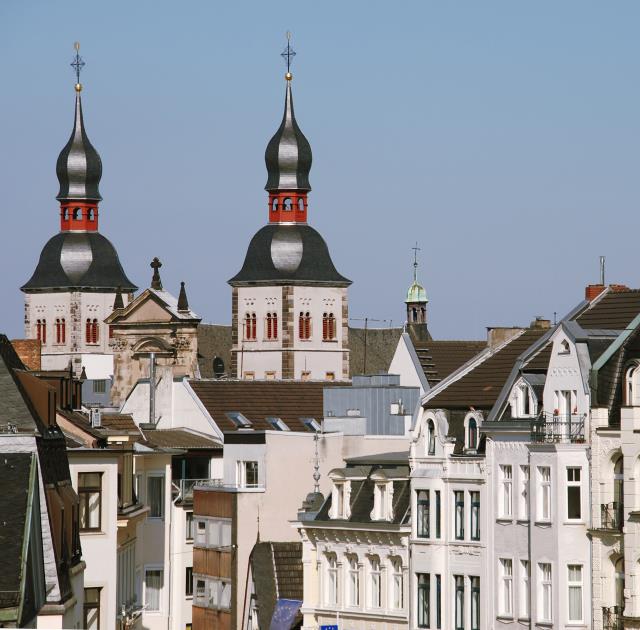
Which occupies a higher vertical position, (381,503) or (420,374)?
(420,374)

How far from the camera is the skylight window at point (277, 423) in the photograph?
90.8m

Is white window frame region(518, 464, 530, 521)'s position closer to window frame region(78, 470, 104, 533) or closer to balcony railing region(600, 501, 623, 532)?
balcony railing region(600, 501, 623, 532)

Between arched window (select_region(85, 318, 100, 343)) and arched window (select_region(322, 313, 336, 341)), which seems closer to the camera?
arched window (select_region(322, 313, 336, 341))

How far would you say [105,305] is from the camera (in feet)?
610

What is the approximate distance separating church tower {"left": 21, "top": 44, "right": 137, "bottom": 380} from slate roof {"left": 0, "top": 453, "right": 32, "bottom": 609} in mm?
142892

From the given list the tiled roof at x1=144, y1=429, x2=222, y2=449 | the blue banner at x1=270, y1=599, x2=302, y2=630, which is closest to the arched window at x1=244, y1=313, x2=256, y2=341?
the tiled roof at x1=144, y1=429, x2=222, y2=449

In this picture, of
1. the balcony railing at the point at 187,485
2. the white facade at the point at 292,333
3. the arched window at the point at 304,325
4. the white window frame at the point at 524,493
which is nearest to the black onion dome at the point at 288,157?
the white facade at the point at 292,333

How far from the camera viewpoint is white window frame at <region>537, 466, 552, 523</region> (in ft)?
196

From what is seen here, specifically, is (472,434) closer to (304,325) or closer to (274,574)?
(274,574)

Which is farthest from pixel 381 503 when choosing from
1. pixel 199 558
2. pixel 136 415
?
pixel 136 415

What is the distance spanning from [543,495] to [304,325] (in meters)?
116

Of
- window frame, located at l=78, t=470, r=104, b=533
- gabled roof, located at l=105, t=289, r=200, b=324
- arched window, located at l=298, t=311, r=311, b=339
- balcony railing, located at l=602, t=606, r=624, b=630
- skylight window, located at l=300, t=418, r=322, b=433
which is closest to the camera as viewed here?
window frame, located at l=78, t=470, r=104, b=533

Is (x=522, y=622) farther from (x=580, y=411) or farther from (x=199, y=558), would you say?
(x=199, y=558)

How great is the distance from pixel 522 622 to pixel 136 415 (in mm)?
40406
